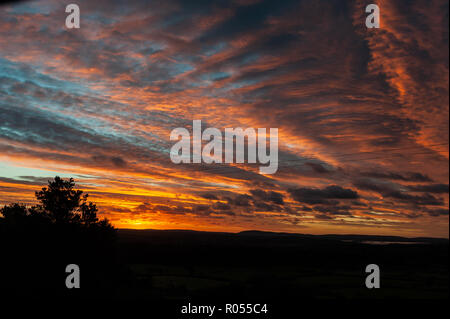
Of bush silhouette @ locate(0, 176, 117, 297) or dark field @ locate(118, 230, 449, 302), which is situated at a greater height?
bush silhouette @ locate(0, 176, 117, 297)

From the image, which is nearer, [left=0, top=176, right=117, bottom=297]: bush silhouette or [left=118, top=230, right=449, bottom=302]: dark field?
[left=0, top=176, right=117, bottom=297]: bush silhouette

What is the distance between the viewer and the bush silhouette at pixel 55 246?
117 feet

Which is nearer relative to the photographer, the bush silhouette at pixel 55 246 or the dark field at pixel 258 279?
the bush silhouette at pixel 55 246

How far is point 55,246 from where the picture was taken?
38.4 meters

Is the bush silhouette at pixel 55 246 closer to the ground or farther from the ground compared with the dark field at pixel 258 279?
farther from the ground

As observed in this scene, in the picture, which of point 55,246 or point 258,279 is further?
point 258,279

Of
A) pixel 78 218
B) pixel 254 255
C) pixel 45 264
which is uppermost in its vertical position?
pixel 78 218

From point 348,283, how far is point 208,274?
39.0m

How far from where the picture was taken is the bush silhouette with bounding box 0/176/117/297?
35.8 m
